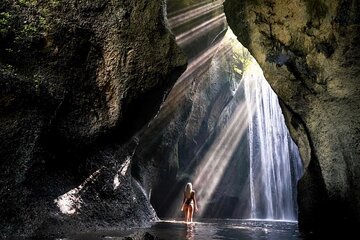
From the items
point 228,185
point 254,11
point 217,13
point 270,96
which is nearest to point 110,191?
point 254,11

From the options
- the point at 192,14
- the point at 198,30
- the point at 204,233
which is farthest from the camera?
the point at 198,30

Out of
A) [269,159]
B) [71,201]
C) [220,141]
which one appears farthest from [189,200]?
[269,159]

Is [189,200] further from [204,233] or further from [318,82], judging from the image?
[318,82]

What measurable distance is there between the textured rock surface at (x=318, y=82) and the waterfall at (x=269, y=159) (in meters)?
15.1

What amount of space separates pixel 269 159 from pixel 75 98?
2266 cm

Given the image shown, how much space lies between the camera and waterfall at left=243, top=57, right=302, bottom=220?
2627 centimetres

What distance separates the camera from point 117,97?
28.0ft

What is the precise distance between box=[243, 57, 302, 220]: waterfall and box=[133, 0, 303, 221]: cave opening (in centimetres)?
7

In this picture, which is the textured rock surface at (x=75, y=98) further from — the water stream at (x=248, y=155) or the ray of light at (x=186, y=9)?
the water stream at (x=248, y=155)

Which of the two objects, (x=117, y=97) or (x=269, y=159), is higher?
(x=269, y=159)

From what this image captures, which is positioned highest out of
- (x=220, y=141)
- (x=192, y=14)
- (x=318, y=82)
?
(x=192, y=14)

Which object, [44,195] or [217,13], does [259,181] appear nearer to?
[217,13]

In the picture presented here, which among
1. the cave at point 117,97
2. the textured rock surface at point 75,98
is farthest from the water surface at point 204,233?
the textured rock surface at point 75,98

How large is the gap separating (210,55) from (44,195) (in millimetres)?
15238
